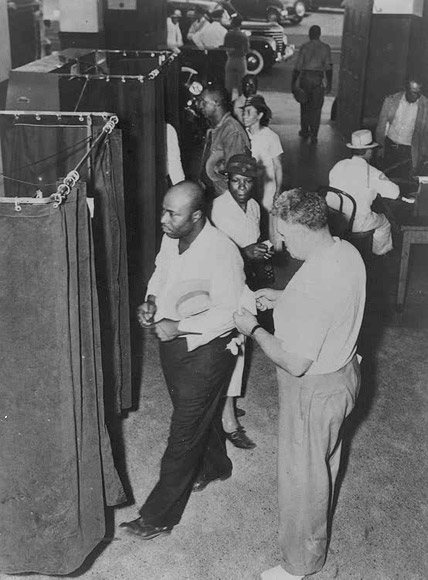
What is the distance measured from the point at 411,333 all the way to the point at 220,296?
138 inches

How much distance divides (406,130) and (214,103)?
3990 mm

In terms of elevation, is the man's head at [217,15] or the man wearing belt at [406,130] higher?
the man's head at [217,15]

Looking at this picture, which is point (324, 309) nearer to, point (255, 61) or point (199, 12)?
point (255, 61)

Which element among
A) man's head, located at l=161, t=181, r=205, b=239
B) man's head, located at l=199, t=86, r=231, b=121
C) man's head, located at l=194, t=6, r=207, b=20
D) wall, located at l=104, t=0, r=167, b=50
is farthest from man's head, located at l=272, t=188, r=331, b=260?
man's head, located at l=194, t=6, r=207, b=20

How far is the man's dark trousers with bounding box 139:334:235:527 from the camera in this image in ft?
12.9

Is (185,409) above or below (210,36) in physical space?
below

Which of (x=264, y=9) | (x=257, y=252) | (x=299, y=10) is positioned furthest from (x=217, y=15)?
(x=257, y=252)

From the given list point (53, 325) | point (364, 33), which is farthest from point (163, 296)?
point (364, 33)

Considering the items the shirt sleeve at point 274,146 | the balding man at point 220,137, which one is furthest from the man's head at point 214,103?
the shirt sleeve at point 274,146

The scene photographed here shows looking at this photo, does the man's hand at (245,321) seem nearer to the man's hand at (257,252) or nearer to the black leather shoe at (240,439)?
the man's hand at (257,252)

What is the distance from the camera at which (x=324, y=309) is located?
328cm

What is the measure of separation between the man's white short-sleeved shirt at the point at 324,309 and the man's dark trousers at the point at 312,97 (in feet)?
35.8

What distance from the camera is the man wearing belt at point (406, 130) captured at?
9.54m

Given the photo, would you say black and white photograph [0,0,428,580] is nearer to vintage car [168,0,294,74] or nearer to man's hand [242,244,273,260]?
man's hand [242,244,273,260]
